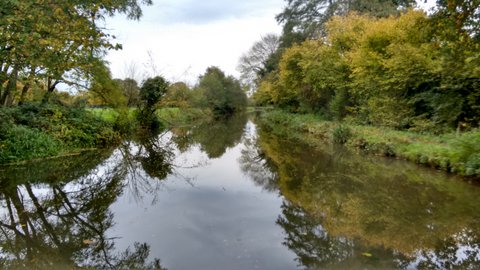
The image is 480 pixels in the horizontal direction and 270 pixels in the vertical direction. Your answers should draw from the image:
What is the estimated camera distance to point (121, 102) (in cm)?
1852

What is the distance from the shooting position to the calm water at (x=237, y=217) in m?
4.79

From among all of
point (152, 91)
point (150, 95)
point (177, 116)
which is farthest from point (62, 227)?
point (177, 116)

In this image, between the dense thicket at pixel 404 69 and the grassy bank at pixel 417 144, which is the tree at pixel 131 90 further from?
the grassy bank at pixel 417 144

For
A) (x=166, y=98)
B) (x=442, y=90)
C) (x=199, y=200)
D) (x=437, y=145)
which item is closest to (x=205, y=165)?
(x=199, y=200)

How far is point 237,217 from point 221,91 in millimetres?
42027

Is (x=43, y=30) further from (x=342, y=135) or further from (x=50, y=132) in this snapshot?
(x=342, y=135)

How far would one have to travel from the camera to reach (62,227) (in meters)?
5.94

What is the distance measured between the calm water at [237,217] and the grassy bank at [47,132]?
864 millimetres

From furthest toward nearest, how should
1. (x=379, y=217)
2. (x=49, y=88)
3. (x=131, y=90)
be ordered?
(x=131, y=90) < (x=49, y=88) < (x=379, y=217)

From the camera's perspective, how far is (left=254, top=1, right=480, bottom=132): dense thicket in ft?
26.2

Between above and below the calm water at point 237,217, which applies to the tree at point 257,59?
above

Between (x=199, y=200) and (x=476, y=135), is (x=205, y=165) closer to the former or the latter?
(x=199, y=200)

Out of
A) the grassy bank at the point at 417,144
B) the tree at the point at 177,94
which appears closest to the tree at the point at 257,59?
the tree at the point at 177,94

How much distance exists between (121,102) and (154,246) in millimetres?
14644
